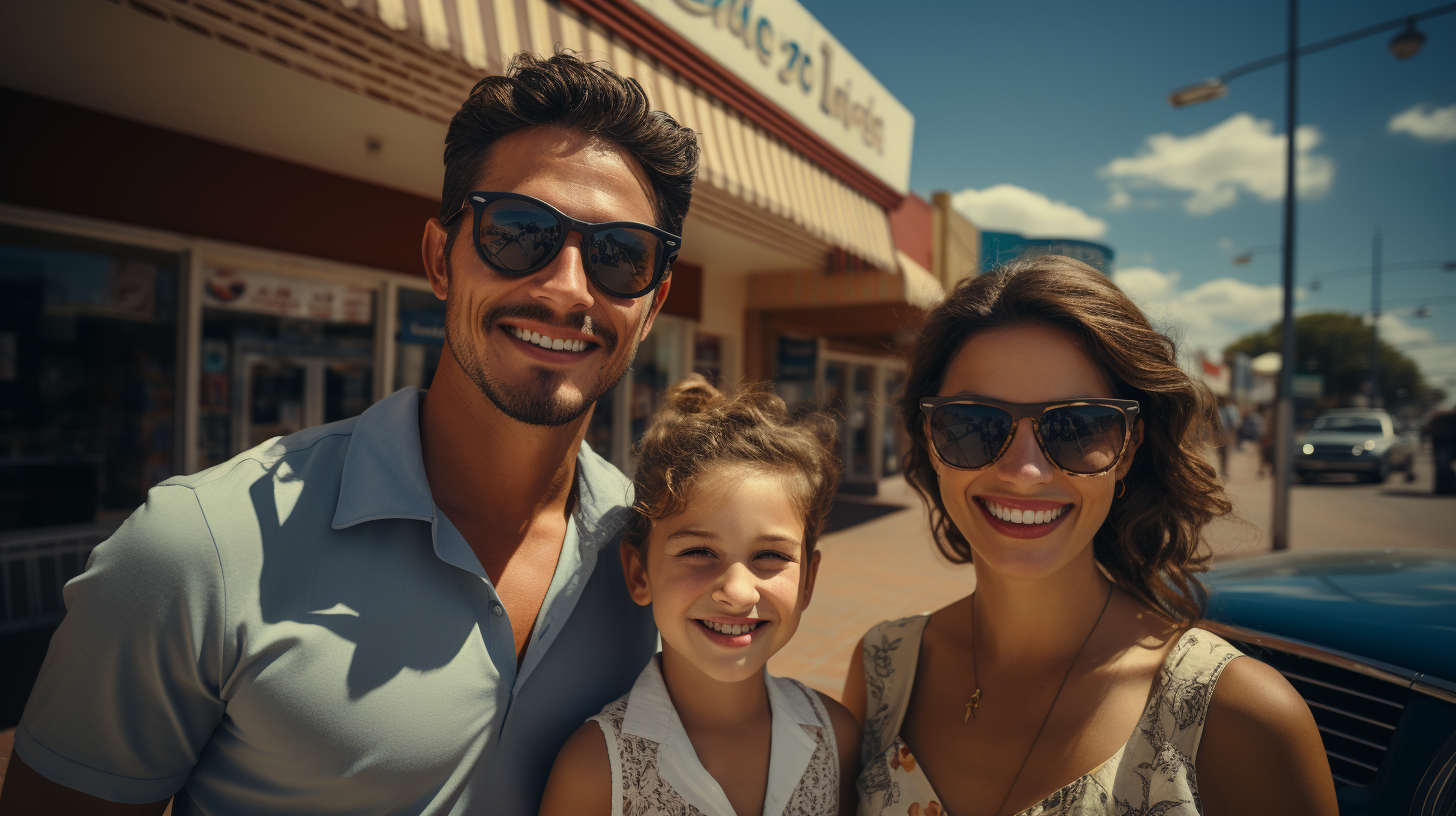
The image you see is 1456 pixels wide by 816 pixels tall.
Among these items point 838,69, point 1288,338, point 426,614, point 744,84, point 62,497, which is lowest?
point 62,497

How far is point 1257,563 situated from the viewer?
296 centimetres

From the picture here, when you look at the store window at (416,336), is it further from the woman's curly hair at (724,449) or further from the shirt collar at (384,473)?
the shirt collar at (384,473)

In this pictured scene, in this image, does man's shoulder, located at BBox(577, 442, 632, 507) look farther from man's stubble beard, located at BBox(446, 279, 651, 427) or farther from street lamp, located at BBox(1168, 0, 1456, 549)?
street lamp, located at BBox(1168, 0, 1456, 549)

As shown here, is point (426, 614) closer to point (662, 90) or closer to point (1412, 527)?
point (662, 90)

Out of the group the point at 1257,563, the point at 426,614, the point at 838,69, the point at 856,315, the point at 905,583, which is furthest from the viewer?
the point at 856,315

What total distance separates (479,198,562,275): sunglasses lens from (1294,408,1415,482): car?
2168 cm

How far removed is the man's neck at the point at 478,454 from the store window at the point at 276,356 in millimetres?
5457

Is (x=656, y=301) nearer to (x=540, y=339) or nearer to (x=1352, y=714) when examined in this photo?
(x=540, y=339)

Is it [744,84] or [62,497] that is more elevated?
[744,84]

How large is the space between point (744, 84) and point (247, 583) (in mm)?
6294

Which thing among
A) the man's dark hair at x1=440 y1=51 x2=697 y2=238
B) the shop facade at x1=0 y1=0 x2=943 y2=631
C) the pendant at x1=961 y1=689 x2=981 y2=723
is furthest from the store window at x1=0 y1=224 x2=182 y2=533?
Result: the pendant at x1=961 y1=689 x2=981 y2=723

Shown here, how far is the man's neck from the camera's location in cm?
166

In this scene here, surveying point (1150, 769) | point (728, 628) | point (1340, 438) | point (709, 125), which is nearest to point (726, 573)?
point (728, 628)

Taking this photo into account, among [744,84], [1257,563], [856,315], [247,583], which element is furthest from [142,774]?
[856,315]
